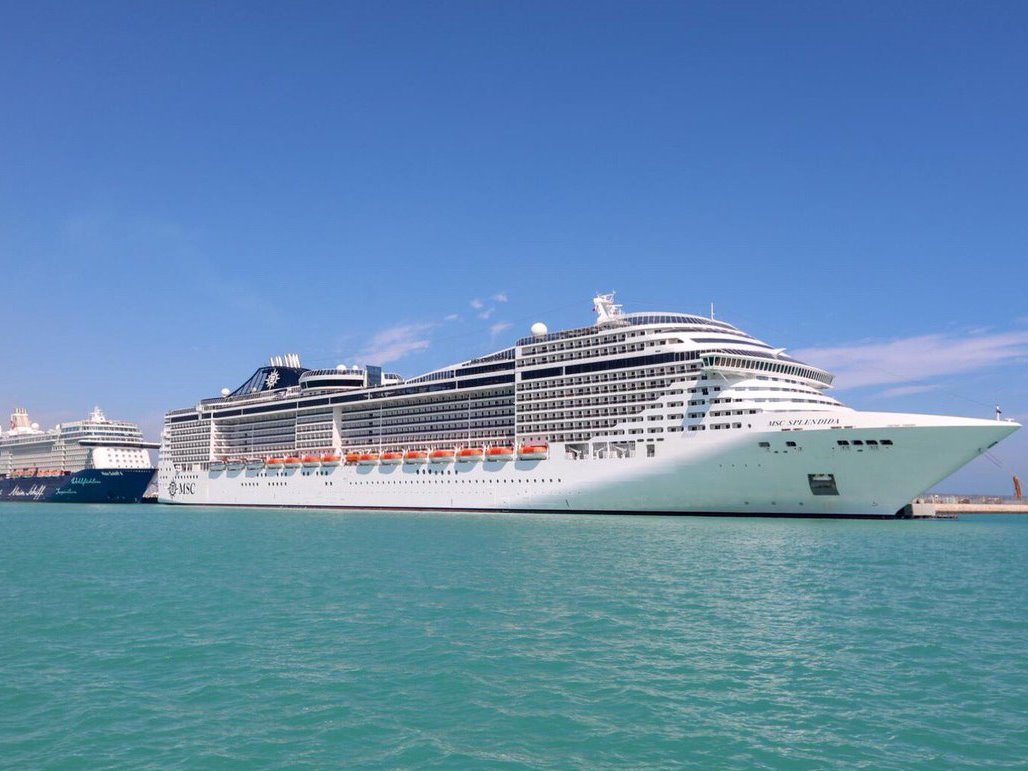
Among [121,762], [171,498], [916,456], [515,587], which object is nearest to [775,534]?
[916,456]

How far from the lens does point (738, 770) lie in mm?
9992

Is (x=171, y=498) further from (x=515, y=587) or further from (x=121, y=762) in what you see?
(x=121, y=762)

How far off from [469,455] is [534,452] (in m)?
7.41

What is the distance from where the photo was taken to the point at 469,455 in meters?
64.7

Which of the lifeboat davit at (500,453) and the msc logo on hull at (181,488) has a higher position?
the lifeboat davit at (500,453)

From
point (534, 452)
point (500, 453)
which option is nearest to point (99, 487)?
point (500, 453)

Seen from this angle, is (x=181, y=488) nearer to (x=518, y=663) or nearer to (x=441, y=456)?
(x=441, y=456)

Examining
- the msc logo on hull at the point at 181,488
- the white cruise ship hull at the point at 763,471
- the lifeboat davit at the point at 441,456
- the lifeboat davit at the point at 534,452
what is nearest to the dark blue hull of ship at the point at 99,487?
the msc logo on hull at the point at 181,488

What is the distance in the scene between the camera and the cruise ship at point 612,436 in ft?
148

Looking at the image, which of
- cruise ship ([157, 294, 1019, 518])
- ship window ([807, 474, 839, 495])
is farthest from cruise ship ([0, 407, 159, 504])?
ship window ([807, 474, 839, 495])

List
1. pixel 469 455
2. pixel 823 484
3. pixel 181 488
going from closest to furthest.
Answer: pixel 823 484 → pixel 469 455 → pixel 181 488

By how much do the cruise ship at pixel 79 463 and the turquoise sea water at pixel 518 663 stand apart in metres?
98.2

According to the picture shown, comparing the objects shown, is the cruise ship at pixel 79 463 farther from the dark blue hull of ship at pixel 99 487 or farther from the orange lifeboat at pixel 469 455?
the orange lifeboat at pixel 469 455

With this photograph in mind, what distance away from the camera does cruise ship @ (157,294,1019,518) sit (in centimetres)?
4516
